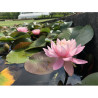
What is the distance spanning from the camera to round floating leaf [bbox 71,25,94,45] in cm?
60

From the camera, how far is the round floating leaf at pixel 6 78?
47 cm

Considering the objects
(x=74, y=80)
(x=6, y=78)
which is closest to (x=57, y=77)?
(x=74, y=80)

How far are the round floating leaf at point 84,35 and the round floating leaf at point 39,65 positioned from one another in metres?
0.21

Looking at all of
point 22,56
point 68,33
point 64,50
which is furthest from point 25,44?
point 64,50

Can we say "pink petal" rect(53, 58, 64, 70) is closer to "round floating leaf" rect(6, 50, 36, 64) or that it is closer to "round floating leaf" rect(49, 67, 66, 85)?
"round floating leaf" rect(49, 67, 66, 85)

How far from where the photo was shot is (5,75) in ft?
1.72

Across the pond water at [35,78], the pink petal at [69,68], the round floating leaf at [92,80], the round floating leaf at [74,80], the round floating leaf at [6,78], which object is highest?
the pink petal at [69,68]

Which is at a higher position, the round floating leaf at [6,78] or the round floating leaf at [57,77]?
the round floating leaf at [57,77]

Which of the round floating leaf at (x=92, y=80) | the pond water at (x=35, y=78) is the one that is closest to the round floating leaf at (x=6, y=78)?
the pond water at (x=35, y=78)

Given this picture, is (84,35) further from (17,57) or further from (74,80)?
(17,57)

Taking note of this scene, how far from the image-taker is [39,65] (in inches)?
20.1

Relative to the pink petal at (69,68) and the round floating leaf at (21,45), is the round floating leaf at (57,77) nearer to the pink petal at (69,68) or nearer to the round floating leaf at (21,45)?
the pink petal at (69,68)

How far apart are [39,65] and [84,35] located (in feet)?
1.05

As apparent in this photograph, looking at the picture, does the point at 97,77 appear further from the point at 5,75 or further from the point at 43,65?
the point at 5,75
